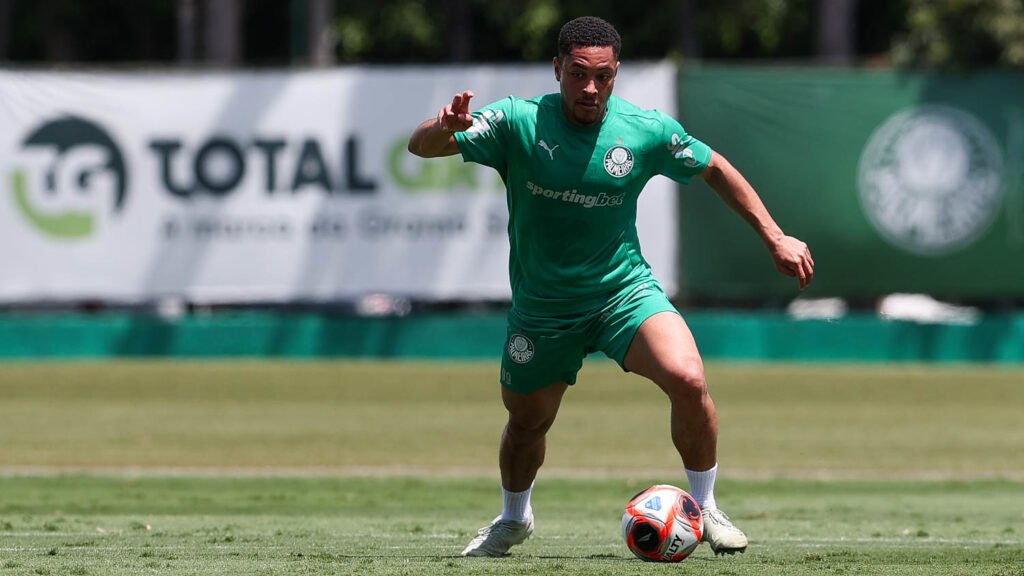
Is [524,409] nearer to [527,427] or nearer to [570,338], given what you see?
[527,427]

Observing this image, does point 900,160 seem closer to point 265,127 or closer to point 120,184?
point 265,127

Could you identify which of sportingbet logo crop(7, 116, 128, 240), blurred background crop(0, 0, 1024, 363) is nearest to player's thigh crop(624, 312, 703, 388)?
blurred background crop(0, 0, 1024, 363)

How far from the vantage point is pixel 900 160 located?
2686cm

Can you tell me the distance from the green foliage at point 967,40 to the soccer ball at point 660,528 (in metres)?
20.7

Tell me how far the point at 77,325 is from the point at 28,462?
1212 centimetres

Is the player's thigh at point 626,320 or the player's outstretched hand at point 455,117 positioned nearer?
the player's outstretched hand at point 455,117

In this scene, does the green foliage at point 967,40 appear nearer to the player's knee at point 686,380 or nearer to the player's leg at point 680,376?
the player's leg at point 680,376

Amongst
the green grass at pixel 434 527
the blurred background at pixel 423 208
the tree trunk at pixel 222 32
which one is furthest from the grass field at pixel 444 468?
the tree trunk at pixel 222 32

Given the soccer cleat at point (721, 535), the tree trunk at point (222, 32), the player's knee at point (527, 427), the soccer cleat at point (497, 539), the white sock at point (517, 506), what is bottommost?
the soccer cleat at point (497, 539)

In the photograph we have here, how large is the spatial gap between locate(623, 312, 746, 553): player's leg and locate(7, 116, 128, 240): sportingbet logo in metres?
20.1

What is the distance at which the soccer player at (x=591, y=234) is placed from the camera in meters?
7.97

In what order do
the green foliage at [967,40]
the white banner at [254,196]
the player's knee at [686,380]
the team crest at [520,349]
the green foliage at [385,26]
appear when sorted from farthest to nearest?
the green foliage at [385,26] < the green foliage at [967,40] < the white banner at [254,196] < the team crest at [520,349] < the player's knee at [686,380]

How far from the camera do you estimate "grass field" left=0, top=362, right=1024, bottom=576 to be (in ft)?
27.3

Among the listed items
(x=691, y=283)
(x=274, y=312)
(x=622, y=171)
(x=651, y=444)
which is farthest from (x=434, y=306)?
(x=622, y=171)
